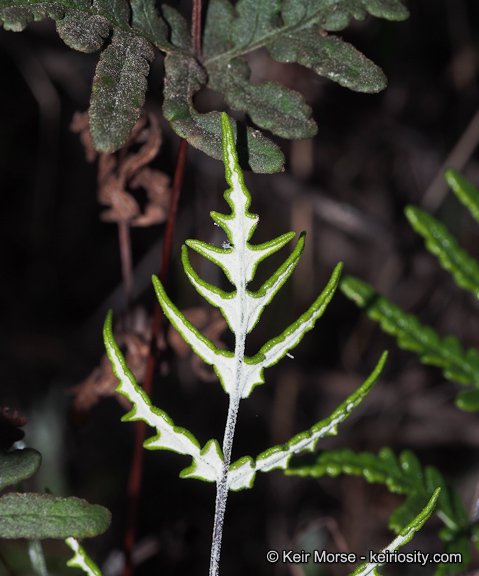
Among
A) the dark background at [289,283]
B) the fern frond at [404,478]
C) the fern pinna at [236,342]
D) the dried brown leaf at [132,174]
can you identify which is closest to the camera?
the fern pinna at [236,342]

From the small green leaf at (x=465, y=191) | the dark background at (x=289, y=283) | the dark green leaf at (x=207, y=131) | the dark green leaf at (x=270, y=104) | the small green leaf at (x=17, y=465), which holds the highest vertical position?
the dark green leaf at (x=270, y=104)

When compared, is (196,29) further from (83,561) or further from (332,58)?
(83,561)

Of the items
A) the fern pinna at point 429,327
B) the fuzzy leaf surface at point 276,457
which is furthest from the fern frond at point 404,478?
the fuzzy leaf surface at point 276,457

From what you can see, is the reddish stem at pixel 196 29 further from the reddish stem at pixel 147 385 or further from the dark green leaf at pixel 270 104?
the reddish stem at pixel 147 385

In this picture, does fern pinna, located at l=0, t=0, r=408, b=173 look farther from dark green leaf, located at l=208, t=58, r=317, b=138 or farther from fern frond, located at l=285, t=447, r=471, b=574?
fern frond, located at l=285, t=447, r=471, b=574

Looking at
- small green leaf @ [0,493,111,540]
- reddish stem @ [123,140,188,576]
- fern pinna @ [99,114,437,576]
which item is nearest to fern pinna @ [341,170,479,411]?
reddish stem @ [123,140,188,576]

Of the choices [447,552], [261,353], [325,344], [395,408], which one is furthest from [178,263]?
[261,353]

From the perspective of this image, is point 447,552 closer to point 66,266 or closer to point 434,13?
point 66,266
